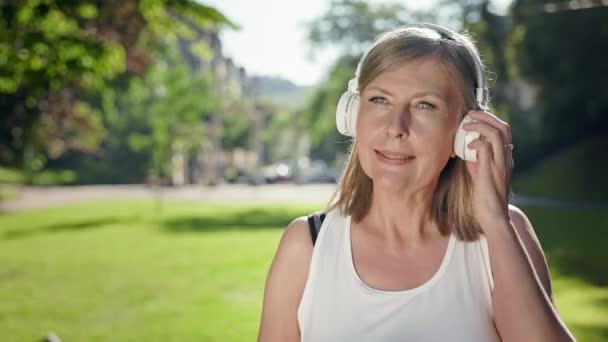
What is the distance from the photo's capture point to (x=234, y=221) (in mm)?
25094

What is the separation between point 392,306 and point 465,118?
609mm

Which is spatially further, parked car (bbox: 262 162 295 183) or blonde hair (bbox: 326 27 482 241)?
parked car (bbox: 262 162 295 183)

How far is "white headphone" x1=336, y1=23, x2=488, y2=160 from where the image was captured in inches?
100

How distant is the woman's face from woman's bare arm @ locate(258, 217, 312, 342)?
12.1 inches

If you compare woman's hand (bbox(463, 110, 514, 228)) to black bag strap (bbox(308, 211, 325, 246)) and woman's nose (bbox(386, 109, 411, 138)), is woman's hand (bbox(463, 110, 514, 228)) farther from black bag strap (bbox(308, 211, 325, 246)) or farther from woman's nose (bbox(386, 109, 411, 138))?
black bag strap (bbox(308, 211, 325, 246))

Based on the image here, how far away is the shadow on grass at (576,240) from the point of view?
1349 cm

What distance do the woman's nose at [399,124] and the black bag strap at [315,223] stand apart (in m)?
0.34

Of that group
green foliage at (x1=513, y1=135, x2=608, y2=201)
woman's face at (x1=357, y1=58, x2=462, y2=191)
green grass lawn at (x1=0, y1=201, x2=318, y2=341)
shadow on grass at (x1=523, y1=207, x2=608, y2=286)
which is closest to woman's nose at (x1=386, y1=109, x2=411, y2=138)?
woman's face at (x1=357, y1=58, x2=462, y2=191)

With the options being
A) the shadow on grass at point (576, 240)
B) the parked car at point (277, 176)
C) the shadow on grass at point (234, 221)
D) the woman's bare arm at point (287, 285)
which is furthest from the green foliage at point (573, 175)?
the woman's bare arm at point (287, 285)

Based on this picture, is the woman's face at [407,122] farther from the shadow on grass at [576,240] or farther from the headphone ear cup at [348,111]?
the shadow on grass at [576,240]

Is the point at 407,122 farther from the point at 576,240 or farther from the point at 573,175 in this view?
the point at 573,175

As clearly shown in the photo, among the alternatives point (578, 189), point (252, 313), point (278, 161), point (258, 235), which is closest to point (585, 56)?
point (578, 189)

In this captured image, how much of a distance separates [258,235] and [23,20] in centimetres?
1228

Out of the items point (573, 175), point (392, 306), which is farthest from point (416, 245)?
point (573, 175)
